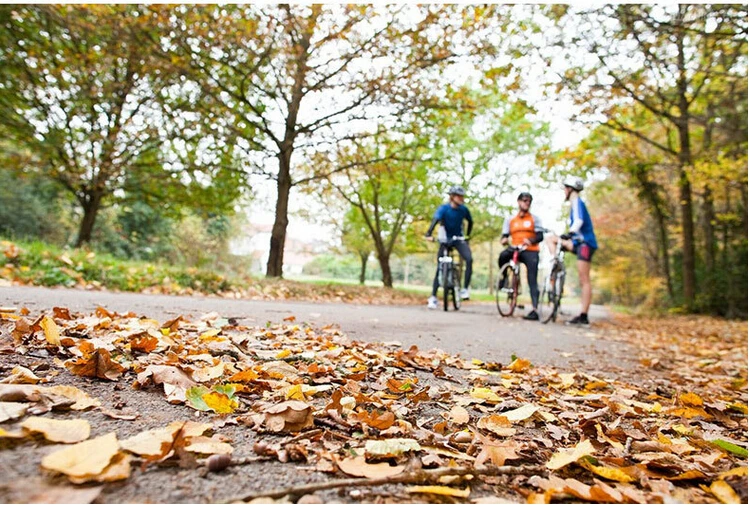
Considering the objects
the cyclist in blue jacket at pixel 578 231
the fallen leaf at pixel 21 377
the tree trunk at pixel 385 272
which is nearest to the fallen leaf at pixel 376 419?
the fallen leaf at pixel 21 377

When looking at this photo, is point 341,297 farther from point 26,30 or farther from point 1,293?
point 26,30

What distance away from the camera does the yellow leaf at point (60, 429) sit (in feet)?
3.48

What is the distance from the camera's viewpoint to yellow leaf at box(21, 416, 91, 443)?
106cm

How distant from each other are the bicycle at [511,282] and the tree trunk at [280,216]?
5184 millimetres

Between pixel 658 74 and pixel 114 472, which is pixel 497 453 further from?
pixel 658 74

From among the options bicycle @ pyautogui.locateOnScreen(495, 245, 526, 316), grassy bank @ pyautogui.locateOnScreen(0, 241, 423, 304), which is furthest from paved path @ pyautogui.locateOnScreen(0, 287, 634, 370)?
bicycle @ pyautogui.locateOnScreen(495, 245, 526, 316)

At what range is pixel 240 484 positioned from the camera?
1.04 m

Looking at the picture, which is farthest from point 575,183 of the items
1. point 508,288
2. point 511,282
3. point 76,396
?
point 76,396

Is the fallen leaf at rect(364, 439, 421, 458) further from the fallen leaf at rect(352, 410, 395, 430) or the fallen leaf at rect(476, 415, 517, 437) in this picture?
the fallen leaf at rect(476, 415, 517, 437)

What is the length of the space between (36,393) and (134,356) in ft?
2.10

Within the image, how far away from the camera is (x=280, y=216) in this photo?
419 inches

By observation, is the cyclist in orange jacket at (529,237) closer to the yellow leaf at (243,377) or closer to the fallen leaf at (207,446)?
the yellow leaf at (243,377)

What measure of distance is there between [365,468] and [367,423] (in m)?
0.33

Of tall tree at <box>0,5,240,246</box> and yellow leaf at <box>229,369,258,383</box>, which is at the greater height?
tall tree at <box>0,5,240,246</box>
